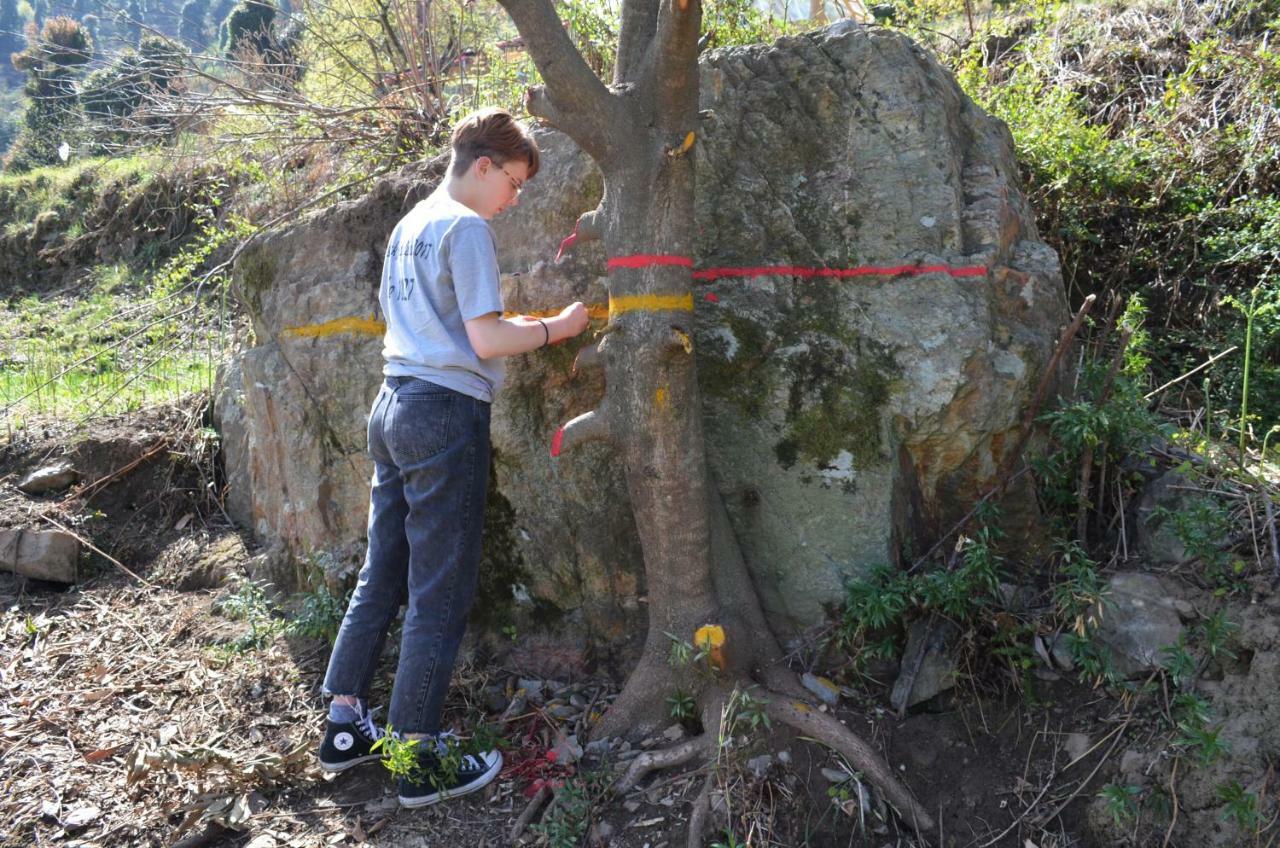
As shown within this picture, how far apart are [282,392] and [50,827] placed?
1849 mm

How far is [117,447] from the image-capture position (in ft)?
17.3

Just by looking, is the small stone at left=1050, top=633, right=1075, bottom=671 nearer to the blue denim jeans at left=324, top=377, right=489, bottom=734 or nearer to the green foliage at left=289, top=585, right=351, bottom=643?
the blue denim jeans at left=324, top=377, right=489, bottom=734

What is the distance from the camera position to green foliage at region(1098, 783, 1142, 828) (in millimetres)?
2430

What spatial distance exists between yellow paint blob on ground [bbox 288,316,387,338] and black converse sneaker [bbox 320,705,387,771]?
5.04 feet

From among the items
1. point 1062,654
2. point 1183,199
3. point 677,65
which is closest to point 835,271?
point 677,65

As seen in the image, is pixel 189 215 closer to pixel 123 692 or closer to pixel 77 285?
pixel 77 285

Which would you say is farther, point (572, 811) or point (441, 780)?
point (441, 780)

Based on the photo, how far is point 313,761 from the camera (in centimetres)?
310

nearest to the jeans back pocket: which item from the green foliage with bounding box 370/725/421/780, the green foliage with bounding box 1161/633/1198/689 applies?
the green foliage with bounding box 370/725/421/780

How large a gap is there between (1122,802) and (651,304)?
1905 mm

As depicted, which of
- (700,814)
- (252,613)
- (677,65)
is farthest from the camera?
(252,613)

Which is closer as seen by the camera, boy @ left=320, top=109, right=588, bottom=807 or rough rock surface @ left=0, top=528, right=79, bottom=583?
boy @ left=320, top=109, right=588, bottom=807

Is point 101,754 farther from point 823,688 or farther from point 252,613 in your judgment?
point 823,688

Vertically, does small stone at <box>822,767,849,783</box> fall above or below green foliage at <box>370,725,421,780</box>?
below
